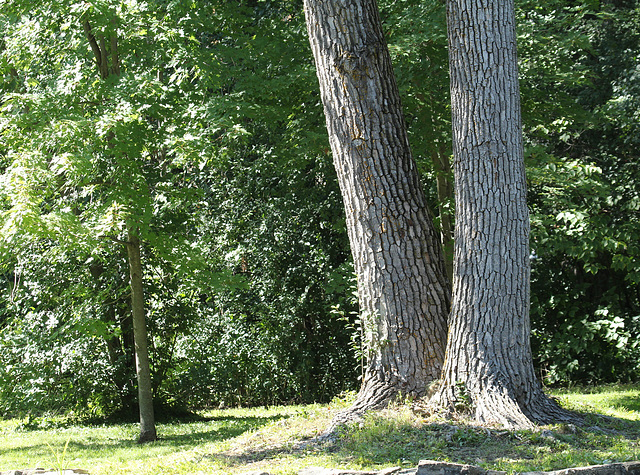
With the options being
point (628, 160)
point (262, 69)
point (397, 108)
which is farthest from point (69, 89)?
point (628, 160)

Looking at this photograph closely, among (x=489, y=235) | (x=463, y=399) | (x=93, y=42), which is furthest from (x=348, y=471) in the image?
(x=93, y=42)

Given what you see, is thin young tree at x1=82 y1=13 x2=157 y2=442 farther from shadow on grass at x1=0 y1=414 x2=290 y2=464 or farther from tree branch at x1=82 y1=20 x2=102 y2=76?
shadow on grass at x1=0 y1=414 x2=290 y2=464

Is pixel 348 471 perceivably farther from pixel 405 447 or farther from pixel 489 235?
pixel 489 235

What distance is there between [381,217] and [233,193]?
7.61 metres

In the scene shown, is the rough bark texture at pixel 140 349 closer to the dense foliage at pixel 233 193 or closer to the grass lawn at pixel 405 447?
the dense foliage at pixel 233 193

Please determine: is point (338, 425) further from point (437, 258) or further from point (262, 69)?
point (262, 69)

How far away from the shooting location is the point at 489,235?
431 centimetres

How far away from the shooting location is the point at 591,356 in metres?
10.1

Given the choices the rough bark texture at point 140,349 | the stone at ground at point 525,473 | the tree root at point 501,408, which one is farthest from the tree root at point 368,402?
the rough bark texture at point 140,349

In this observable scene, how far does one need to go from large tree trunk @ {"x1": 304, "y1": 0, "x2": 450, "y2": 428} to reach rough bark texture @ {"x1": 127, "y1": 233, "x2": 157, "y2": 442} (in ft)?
13.5

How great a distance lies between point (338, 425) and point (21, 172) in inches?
161

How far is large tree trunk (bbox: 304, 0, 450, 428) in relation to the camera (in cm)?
463

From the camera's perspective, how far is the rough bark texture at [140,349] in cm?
785

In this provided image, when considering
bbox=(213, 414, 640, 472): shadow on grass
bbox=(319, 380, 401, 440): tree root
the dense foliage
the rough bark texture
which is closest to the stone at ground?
bbox=(213, 414, 640, 472): shadow on grass
